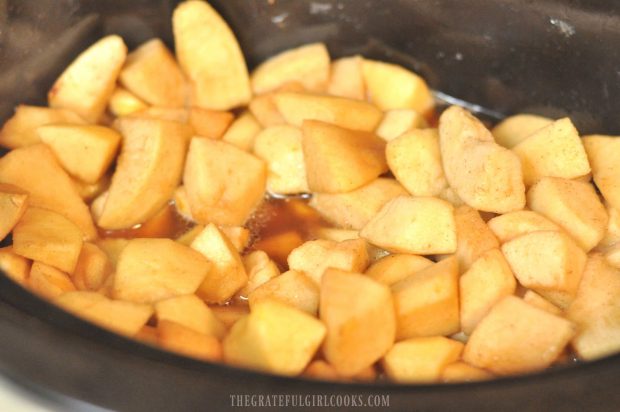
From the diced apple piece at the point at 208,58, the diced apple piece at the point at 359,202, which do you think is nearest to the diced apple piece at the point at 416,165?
the diced apple piece at the point at 359,202

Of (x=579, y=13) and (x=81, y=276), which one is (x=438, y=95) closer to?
(x=579, y=13)

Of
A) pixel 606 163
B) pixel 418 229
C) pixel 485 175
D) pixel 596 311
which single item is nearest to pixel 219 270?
pixel 418 229

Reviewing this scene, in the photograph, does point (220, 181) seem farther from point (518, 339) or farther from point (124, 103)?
point (518, 339)

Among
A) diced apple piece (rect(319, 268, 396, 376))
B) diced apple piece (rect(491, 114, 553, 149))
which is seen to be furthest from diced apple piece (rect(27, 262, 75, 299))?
diced apple piece (rect(491, 114, 553, 149))

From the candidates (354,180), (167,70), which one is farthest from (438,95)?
(167,70)

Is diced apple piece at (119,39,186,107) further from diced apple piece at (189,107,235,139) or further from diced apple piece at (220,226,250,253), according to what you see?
diced apple piece at (220,226,250,253)

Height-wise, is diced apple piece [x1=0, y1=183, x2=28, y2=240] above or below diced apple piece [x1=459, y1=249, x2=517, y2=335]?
above
